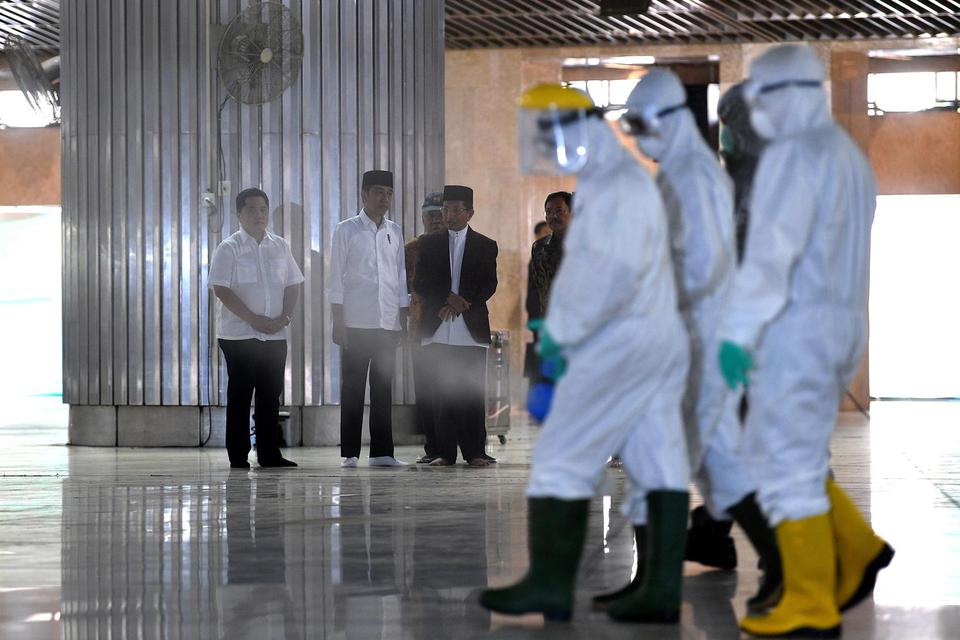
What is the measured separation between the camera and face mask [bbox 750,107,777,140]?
3.67m

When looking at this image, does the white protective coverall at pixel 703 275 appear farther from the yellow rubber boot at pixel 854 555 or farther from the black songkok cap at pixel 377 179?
the black songkok cap at pixel 377 179

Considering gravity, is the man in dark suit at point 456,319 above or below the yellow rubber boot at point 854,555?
above

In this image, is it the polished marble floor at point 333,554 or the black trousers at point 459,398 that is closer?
the polished marble floor at point 333,554

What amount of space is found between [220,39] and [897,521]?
5982 mm

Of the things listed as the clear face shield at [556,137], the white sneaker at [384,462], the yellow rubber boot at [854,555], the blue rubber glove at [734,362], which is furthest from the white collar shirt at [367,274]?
the blue rubber glove at [734,362]

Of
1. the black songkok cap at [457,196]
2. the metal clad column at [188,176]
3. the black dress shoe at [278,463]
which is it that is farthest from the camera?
the metal clad column at [188,176]

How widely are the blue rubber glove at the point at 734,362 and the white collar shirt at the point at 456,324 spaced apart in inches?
205

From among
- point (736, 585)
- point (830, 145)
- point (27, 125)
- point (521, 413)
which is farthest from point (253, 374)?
point (27, 125)

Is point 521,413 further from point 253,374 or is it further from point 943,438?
point 253,374

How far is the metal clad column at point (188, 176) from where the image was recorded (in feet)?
33.4

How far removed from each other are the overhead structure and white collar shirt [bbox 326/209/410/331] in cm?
595

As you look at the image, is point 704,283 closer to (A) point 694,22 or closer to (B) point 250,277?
(B) point 250,277

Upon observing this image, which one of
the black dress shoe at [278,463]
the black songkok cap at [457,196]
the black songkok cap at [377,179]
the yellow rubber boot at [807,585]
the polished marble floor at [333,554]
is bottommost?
the black dress shoe at [278,463]

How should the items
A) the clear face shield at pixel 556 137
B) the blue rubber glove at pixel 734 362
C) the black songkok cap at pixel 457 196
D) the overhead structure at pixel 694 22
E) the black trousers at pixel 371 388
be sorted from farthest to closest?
1. the overhead structure at pixel 694 22
2. the black songkok cap at pixel 457 196
3. the black trousers at pixel 371 388
4. the clear face shield at pixel 556 137
5. the blue rubber glove at pixel 734 362
